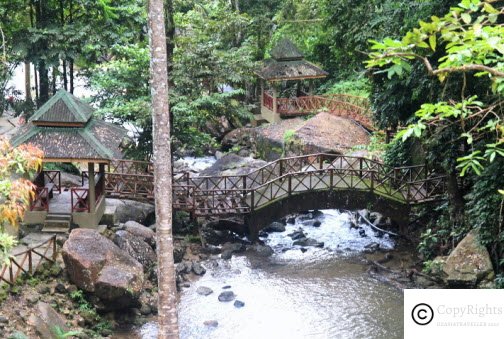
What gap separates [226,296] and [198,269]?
1757 mm

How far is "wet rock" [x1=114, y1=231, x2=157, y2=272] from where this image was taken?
16641 mm

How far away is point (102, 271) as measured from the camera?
570 inches

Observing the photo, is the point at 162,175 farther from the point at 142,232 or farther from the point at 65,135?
the point at 142,232

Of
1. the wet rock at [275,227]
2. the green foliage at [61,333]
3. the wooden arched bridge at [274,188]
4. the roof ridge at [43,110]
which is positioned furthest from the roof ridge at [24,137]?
the wet rock at [275,227]

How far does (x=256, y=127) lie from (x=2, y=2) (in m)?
12.2

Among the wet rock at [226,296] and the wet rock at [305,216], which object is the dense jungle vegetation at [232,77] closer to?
the wet rock at [305,216]

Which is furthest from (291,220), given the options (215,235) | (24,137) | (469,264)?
(24,137)

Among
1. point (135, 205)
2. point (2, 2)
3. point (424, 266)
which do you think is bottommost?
point (424, 266)

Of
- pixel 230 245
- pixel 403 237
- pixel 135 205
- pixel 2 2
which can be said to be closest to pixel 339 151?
pixel 403 237

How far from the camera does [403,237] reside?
20.2 meters

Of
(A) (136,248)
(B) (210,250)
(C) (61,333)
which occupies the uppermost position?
(A) (136,248)

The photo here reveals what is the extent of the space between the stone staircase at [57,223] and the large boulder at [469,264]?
31.6 feet

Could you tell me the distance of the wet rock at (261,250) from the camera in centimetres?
1941

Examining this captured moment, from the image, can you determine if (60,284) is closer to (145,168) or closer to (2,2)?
(145,168)
